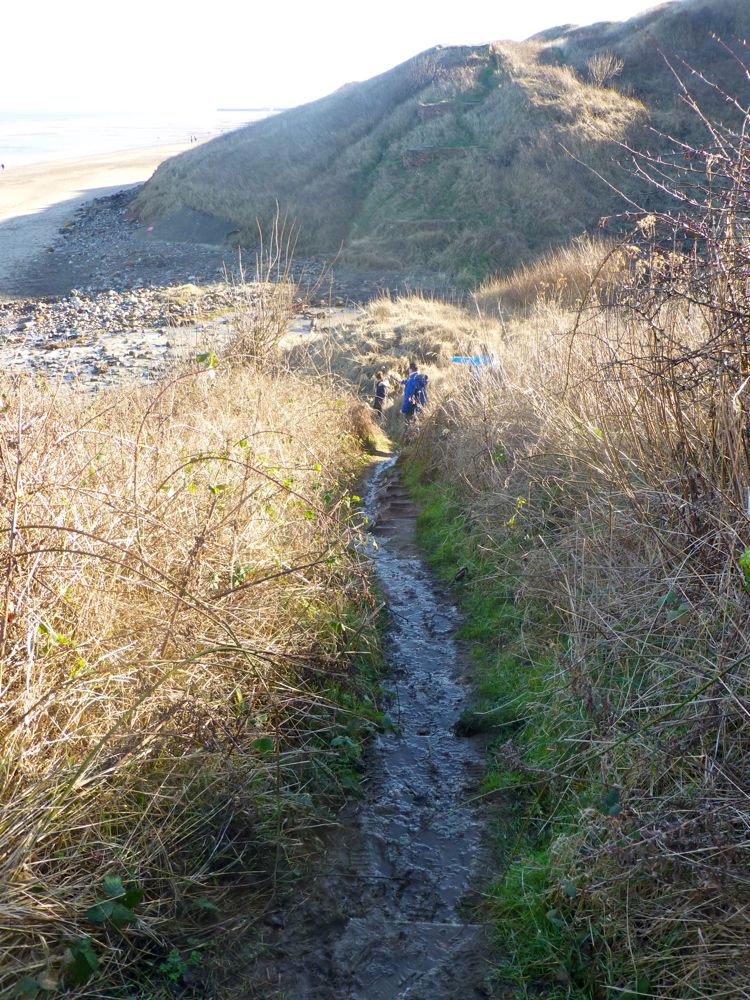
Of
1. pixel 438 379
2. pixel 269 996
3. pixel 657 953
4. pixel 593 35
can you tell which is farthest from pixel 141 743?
pixel 593 35

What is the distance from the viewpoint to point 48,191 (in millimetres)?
42906

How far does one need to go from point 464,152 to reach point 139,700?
3084 centimetres

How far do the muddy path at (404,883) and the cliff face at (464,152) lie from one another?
69.6ft

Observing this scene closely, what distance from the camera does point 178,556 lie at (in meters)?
4.40

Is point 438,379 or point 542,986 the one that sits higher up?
point 438,379

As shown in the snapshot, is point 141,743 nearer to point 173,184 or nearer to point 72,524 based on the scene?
point 72,524

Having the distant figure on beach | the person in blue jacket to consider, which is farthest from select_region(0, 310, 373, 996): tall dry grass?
the distant figure on beach

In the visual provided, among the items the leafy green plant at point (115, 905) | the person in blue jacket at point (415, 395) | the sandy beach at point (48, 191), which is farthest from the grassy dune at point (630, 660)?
the sandy beach at point (48, 191)

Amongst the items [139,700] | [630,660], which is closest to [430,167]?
[630,660]

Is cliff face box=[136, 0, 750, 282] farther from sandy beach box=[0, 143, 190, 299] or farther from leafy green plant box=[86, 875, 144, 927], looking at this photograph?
leafy green plant box=[86, 875, 144, 927]

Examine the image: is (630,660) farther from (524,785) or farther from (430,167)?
(430,167)

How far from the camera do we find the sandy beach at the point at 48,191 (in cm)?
2919

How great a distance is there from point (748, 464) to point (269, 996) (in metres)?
3.10

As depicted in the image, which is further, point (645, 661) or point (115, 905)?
point (645, 661)
